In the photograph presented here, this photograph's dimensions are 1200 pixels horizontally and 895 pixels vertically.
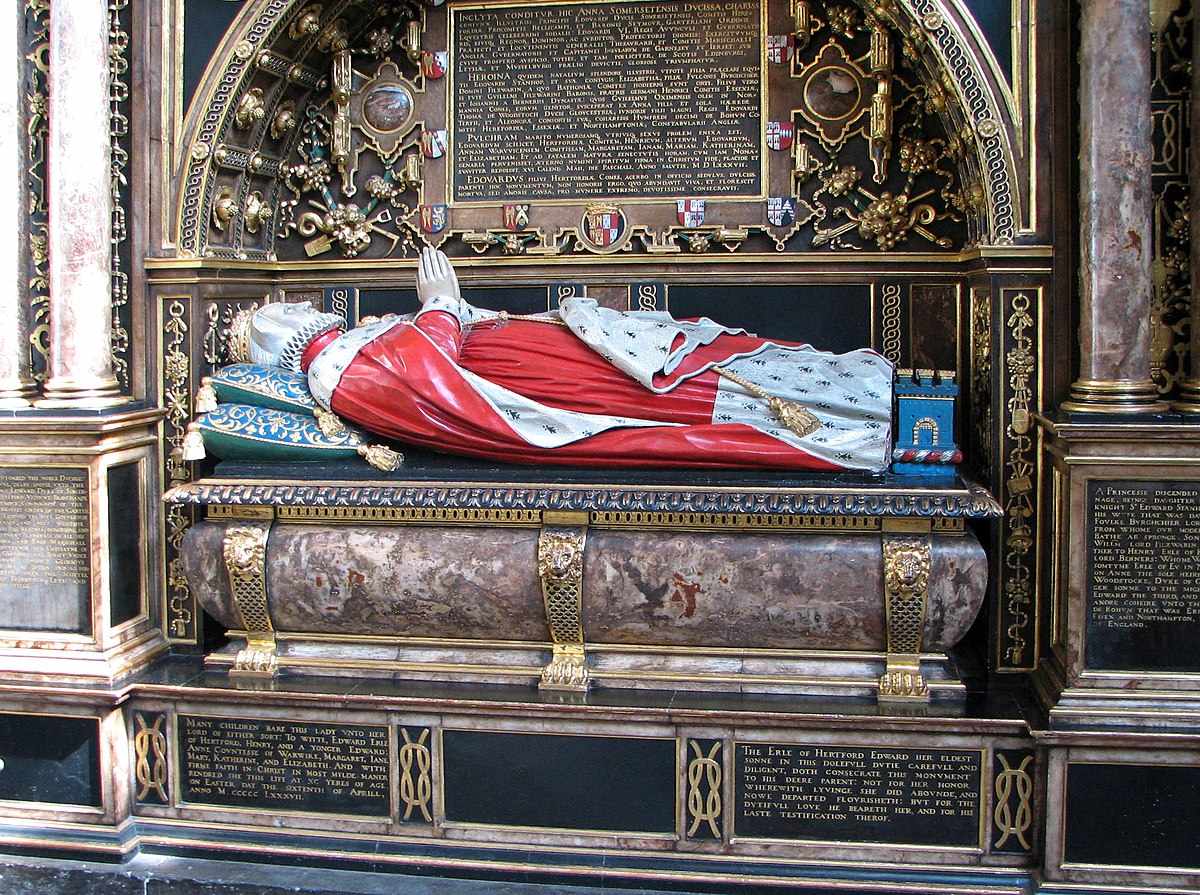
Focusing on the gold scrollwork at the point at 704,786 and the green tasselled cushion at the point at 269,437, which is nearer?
the gold scrollwork at the point at 704,786

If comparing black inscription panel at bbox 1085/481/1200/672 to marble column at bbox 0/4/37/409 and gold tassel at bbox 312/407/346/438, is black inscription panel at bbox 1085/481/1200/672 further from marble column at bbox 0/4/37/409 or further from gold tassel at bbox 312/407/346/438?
marble column at bbox 0/4/37/409

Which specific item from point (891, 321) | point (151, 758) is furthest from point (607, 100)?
point (151, 758)

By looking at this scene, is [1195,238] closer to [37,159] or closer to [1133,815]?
[1133,815]

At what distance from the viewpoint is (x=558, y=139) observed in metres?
5.90

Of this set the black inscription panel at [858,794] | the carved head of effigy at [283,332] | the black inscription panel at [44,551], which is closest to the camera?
the black inscription panel at [858,794]

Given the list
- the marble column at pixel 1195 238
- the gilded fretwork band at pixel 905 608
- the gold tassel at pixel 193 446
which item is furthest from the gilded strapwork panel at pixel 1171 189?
the gold tassel at pixel 193 446

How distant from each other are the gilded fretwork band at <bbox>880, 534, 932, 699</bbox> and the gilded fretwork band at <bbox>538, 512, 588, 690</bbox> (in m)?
1.06

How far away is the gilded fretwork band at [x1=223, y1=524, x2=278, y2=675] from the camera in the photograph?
16.6ft

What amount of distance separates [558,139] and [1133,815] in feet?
11.4

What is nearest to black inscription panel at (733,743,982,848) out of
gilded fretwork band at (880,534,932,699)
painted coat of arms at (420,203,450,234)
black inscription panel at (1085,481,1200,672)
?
gilded fretwork band at (880,534,932,699)

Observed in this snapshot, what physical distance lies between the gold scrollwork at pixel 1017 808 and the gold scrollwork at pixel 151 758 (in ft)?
9.67

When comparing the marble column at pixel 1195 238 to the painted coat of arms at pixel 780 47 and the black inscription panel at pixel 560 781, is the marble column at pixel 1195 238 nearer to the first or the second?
the painted coat of arms at pixel 780 47

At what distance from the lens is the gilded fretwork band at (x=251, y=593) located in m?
5.06

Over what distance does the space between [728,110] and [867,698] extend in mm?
2530
